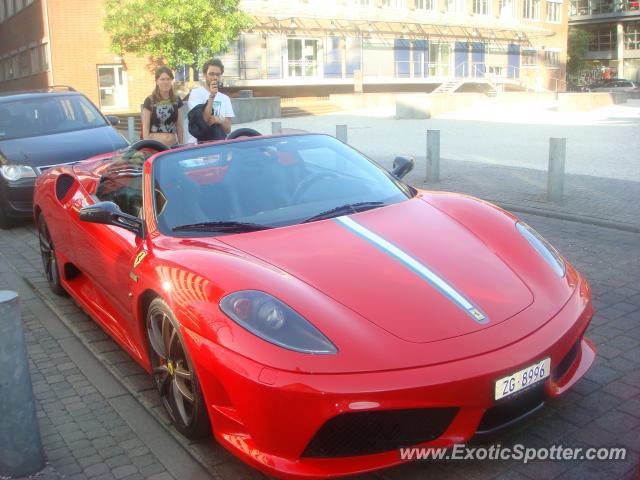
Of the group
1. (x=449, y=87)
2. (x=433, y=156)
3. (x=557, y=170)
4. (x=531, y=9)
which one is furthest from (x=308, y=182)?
(x=531, y=9)

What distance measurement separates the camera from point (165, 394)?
3.80m

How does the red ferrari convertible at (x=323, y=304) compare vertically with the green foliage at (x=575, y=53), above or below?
below

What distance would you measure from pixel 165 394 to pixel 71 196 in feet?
7.70

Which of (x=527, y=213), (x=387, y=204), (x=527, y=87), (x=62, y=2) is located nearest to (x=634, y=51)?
(x=527, y=87)

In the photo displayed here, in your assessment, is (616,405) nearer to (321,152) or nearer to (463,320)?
(463,320)

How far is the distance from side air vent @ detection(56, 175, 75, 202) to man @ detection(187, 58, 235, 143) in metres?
1.99

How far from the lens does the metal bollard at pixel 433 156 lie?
1167 cm

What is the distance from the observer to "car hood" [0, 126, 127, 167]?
9406mm

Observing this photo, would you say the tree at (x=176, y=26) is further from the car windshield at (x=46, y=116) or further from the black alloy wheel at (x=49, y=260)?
the black alloy wheel at (x=49, y=260)

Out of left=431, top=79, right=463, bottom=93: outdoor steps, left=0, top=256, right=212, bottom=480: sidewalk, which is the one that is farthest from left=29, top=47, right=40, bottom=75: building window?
left=0, top=256, right=212, bottom=480: sidewalk

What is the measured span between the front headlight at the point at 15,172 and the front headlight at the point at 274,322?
22.7ft

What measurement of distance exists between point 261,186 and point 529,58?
2428 inches

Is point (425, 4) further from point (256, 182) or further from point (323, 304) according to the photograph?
point (323, 304)

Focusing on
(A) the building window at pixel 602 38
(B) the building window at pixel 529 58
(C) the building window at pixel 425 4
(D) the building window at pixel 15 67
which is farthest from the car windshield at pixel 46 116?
(A) the building window at pixel 602 38
